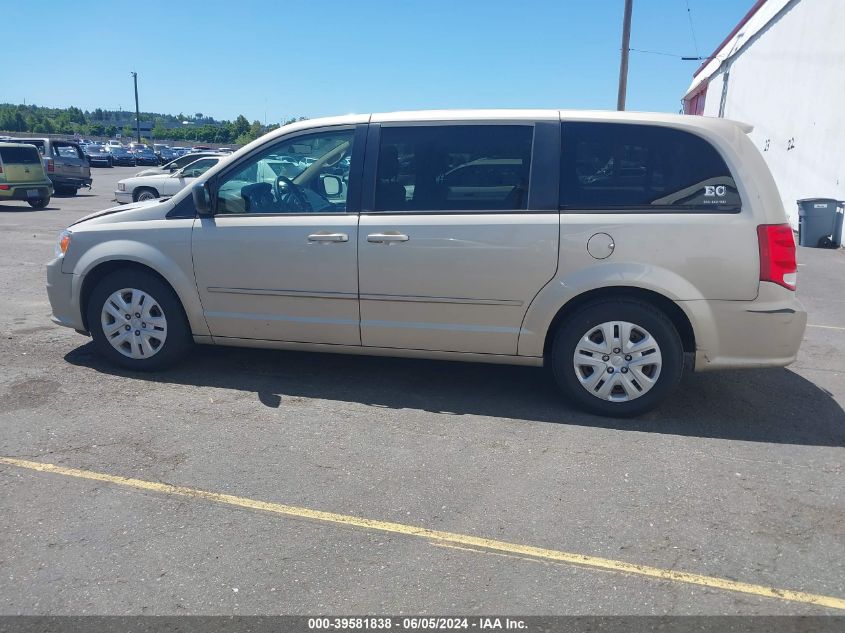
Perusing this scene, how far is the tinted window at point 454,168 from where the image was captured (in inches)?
187

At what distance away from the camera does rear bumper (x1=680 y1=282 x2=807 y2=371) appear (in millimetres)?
4480

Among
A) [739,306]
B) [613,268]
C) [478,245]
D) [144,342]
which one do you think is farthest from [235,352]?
[739,306]

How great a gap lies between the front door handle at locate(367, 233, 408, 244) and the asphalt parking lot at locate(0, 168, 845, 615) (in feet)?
3.70

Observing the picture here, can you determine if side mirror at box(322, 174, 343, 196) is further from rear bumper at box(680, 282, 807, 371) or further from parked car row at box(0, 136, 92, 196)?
parked car row at box(0, 136, 92, 196)

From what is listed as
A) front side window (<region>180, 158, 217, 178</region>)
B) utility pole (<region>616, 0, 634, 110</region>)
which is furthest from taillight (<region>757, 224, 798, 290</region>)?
utility pole (<region>616, 0, 634, 110</region>)

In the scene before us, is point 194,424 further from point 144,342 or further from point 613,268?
point 613,268

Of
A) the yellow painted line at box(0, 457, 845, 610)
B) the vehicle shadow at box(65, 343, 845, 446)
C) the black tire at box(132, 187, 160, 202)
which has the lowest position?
the yellow painted line at box(0, 457, 845, 610)

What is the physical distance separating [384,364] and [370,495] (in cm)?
216

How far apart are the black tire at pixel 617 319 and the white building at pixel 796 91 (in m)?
12.8

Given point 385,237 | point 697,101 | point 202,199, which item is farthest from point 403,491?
point 697,101

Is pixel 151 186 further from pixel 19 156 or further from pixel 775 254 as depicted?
pixel 775 254

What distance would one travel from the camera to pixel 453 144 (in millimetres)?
4832

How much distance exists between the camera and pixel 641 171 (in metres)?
4.62

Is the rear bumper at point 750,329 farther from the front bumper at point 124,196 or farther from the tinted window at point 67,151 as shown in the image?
the tinted window at point 67,151
